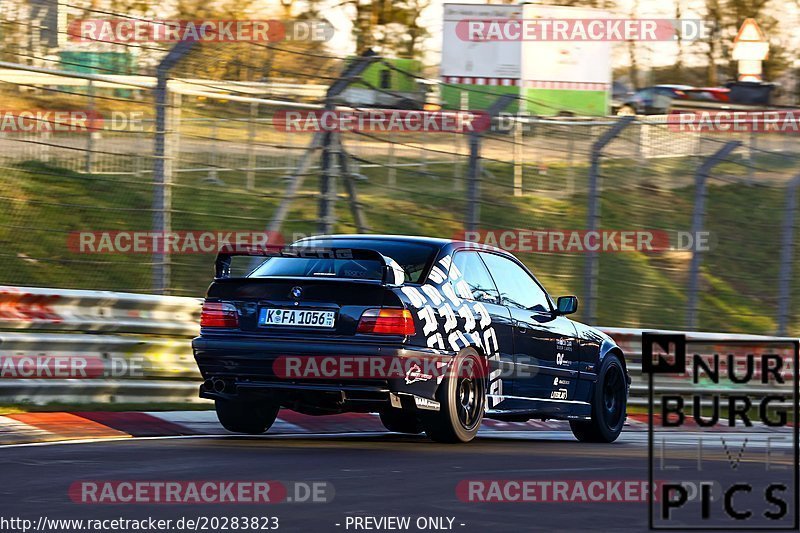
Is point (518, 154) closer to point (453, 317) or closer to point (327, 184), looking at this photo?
point (327, 184)

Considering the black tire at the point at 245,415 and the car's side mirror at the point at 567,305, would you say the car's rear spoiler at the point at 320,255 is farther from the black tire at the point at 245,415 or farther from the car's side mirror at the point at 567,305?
the car's side mirror at the point at 567,305

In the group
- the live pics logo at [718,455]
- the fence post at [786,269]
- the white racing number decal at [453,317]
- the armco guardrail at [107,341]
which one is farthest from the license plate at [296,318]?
→ the fence post at [786,269]

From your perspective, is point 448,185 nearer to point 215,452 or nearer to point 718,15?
point 215,452

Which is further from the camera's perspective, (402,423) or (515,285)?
(515,285)

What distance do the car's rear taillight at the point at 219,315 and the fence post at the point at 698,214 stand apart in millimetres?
6400

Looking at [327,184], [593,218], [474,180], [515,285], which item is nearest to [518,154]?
[593,218]

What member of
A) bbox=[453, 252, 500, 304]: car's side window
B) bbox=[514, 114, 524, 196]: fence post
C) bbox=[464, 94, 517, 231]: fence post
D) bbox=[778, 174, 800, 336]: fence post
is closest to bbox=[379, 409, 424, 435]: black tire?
bbox=[453, 252, 500, 304]: car's side window

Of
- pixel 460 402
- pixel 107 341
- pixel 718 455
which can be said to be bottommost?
pixel 718 455

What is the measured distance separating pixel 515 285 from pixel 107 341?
3.04 metres

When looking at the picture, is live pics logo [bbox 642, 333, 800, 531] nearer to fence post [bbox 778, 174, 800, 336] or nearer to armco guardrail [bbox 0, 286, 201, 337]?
fence post [bbox 778, 174, 800, 336]

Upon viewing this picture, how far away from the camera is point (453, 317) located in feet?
31.3

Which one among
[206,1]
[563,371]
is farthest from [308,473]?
[206,1]

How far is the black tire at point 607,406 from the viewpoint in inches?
443

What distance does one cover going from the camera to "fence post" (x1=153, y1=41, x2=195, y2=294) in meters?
11.7
